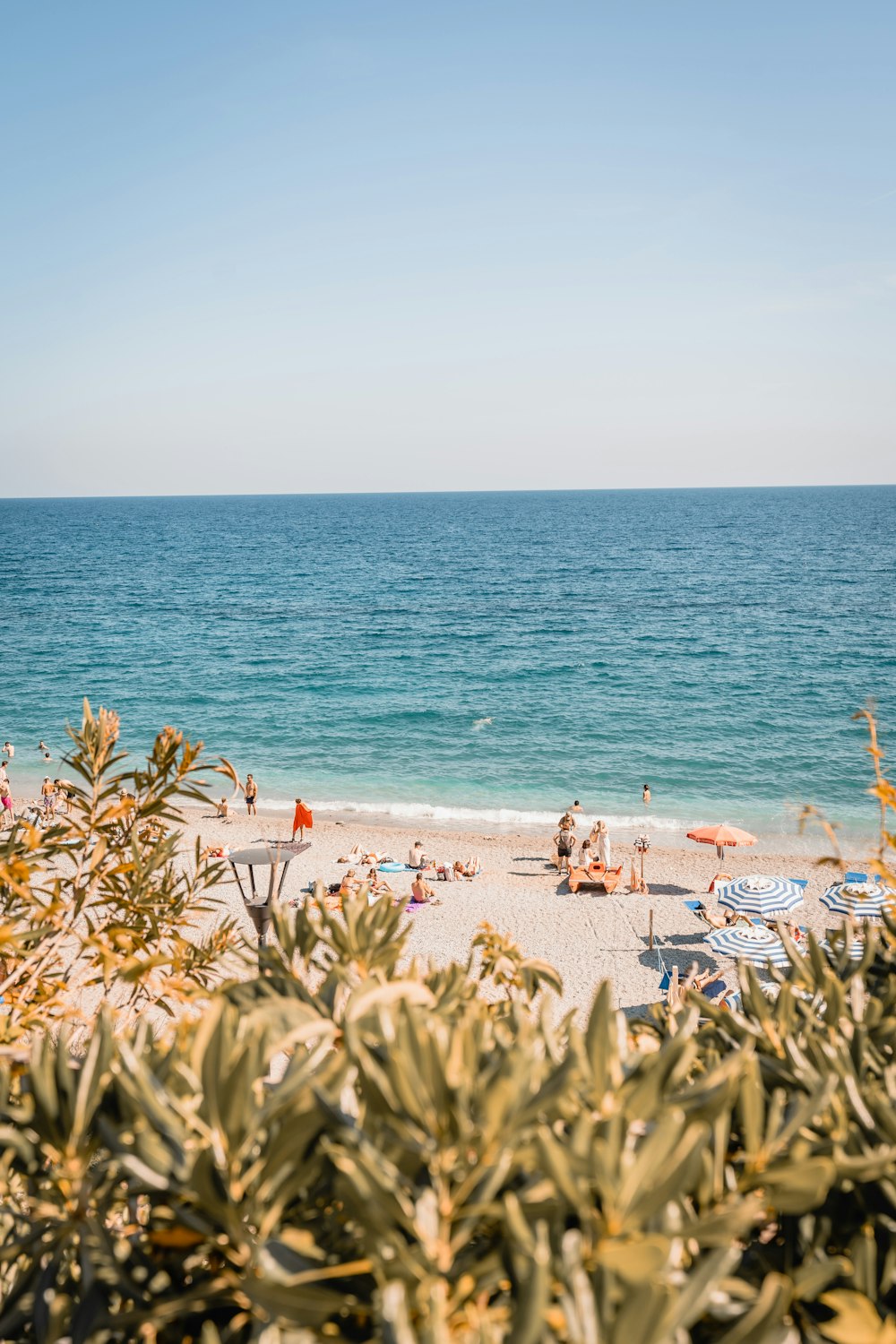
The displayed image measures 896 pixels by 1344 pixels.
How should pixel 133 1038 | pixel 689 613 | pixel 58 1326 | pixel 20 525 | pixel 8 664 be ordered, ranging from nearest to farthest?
pixel 58 1326
pixel 133 1038
pixel 8 664
pixel 689 613
pixel 20 525

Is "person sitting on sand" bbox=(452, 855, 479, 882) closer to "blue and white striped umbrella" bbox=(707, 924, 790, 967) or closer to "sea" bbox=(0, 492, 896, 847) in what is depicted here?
"sea" bbox=(0, 492, 896, 847)

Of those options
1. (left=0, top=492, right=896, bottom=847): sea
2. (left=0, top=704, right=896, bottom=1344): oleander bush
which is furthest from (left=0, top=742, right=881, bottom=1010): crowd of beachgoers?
(left=0, top=704, right=896, bottom=1344): oleander bush

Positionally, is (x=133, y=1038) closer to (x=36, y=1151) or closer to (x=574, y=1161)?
(x=36, y=1151)

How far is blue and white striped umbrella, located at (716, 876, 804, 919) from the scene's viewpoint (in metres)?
15.7

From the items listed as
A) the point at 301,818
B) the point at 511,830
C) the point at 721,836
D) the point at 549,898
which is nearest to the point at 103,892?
the point at 549,898

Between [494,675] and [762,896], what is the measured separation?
30.4 m

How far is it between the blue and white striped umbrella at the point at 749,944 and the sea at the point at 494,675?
257cm

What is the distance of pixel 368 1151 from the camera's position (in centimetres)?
144

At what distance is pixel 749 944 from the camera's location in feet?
44.8

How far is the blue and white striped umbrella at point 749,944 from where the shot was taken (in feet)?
43.5

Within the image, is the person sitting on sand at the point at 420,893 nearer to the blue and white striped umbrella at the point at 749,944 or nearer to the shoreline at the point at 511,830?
the shoreline at the point at 511,830

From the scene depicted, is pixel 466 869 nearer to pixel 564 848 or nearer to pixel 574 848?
pixel 564 848

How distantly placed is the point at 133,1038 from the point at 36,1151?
358 mm

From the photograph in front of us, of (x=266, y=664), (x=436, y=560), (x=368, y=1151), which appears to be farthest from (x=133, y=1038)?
(x=436, y=560)
